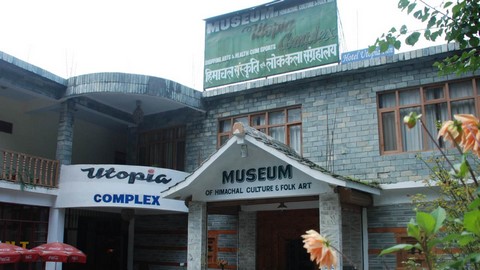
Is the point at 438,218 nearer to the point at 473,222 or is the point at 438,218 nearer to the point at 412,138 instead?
the point at 473,222

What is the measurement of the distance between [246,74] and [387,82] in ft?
13.5

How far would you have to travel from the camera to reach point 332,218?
9547 millimetres

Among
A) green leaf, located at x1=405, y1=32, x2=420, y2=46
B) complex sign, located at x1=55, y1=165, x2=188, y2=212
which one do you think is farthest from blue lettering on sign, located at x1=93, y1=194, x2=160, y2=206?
green leaf, located at x1=405, y1=32, x2=420, y2=46

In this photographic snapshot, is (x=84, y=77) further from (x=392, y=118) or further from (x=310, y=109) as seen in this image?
(x=392, y=118)

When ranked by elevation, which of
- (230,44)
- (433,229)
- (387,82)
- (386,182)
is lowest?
(433,229)

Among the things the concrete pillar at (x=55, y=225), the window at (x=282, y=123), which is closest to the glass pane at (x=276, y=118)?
the window at (x=282, y=123)

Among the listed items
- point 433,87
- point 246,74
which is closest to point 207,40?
point 246,74

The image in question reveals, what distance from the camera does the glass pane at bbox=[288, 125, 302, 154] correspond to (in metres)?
13.2

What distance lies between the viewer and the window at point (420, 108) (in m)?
11.1

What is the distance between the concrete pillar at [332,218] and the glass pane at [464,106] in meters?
3.73

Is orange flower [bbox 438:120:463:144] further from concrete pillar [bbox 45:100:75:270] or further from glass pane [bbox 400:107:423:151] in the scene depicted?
concrete pillar [bbox 45:100:75:270]

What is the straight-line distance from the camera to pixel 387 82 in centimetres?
1199

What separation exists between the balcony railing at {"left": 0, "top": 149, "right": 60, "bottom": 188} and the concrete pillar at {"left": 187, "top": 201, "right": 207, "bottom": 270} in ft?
14.8

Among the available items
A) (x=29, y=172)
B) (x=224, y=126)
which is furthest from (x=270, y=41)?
(x=29, y=172)
